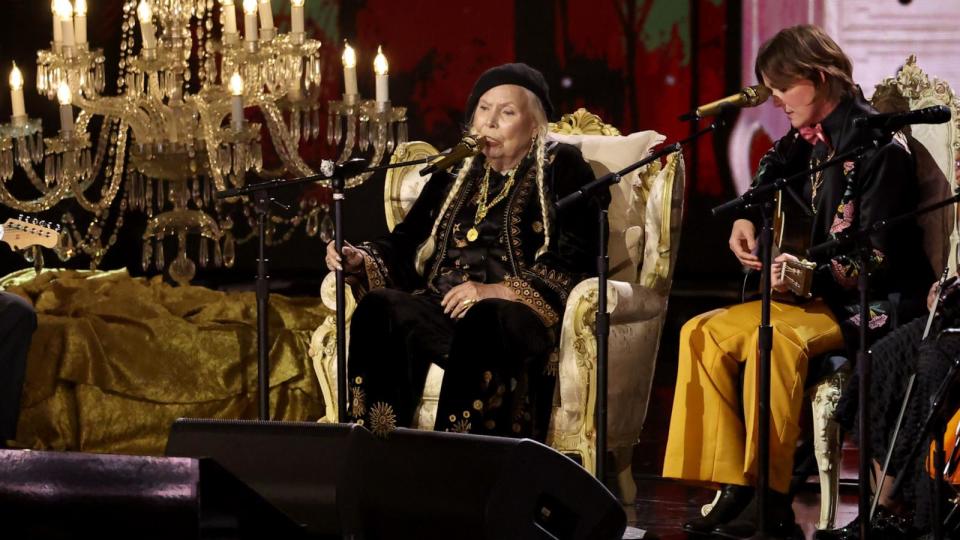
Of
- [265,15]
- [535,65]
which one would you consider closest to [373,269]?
[265,15]

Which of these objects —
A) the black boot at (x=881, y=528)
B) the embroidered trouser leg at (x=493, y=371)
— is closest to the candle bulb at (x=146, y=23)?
the embroidered trouser leg at (x=493, y=371)

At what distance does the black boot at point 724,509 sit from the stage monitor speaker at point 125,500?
2286 mm

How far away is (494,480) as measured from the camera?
2715 mm

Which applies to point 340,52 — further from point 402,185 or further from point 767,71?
point 767,71

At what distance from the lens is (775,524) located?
4480mm

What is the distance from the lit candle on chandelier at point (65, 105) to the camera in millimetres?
5367

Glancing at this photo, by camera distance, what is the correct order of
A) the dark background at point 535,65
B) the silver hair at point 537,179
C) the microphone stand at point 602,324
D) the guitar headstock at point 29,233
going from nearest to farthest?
the microphone stand at point 602,324 → the silver hair at point 537,179 → the guitar headstock at point 29,233 → the dark background at point 535,65

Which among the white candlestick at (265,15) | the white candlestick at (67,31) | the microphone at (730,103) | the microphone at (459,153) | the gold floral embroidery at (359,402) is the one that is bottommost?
the gold floral embroidery at (359,402)

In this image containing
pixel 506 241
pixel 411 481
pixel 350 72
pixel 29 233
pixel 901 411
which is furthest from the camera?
pixel 29 233

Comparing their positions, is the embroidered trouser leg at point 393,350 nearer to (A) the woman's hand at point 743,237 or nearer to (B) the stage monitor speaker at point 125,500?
(A) the woman's hand at point 743,237

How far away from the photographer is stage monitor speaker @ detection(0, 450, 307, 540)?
2295mm

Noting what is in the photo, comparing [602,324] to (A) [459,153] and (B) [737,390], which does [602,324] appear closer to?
(B) [737,390]

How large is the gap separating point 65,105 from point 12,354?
86 cm

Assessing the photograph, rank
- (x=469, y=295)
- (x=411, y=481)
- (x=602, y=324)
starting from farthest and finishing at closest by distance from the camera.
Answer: (x=469, y=295)
(x=602, y=324)
(x=411, y=481)
